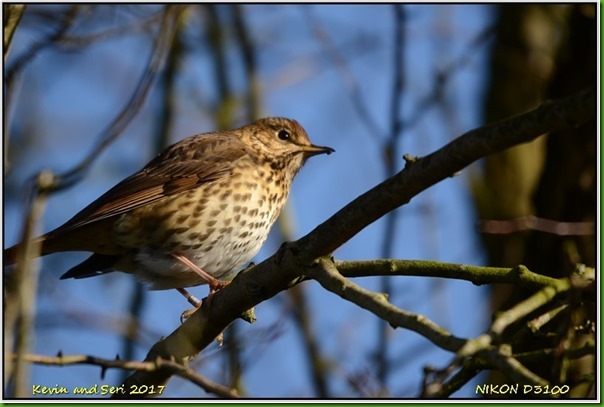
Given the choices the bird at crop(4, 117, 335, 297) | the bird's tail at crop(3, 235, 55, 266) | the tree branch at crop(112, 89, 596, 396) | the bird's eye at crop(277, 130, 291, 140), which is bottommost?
the tree branch at crop(112, 89, 596, 396)

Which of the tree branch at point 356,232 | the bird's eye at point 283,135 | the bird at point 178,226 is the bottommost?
the tree branch at point 356,232

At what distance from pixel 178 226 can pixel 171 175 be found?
1.65ft

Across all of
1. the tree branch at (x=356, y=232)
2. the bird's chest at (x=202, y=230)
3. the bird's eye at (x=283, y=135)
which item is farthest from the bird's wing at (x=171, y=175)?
the tree branch at (x=356, y=232)

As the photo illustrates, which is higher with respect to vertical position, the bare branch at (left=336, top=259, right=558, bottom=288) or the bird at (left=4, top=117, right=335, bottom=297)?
the bird at (left=4, top=117, right=335, bottom=297)

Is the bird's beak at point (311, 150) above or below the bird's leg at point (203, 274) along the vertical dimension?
above

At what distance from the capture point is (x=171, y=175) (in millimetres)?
5883

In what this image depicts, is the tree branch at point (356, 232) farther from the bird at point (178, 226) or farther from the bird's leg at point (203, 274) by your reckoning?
the bird at point (178, 226)

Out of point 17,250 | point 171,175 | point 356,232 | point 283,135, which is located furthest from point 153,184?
point 356,232

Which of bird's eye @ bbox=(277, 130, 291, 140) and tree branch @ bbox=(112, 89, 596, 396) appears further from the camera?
bird's eye @ bbox=(277, 130, 291, 140)

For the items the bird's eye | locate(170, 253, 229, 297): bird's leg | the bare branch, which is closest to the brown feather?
the bird's eye

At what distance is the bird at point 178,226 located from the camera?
17.8 feet

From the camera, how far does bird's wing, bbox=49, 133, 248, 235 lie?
17.7ft

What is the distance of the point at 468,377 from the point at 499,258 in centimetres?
405

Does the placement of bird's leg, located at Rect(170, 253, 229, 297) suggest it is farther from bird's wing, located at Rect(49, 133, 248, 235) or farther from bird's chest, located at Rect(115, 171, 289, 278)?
bird's wing, located at Rect(49, 133, 248, 235)
